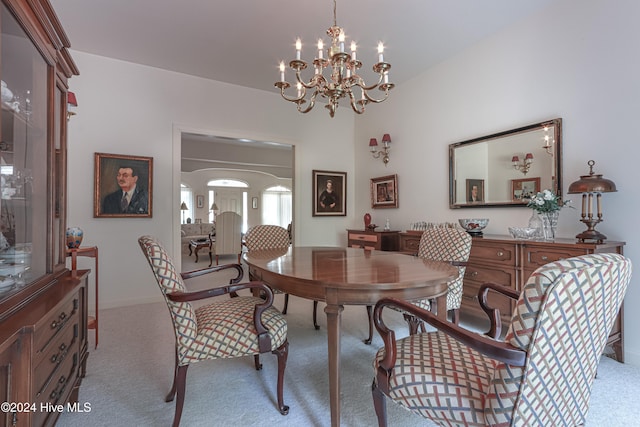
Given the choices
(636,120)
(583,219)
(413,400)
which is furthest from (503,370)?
(636,120)

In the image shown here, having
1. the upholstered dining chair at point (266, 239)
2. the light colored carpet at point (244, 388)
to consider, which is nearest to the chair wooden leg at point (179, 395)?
the light colored carpet at point (244, 388)

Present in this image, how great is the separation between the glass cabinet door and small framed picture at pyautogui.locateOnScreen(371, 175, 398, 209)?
12.4 feet

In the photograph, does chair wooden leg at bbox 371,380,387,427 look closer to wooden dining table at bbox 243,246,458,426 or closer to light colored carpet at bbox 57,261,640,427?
wooden dining table at bbox 243,246,458,426

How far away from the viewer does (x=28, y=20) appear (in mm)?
1295

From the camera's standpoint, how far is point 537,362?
0.90m

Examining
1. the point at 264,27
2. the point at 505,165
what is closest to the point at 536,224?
the point at 505,165

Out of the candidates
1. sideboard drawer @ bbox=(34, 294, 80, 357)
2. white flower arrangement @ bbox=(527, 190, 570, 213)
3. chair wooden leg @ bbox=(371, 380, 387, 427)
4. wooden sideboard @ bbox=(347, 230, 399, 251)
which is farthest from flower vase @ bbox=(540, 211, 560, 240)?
sideboard drawer @ bbox=(34, 294, 80, 357)

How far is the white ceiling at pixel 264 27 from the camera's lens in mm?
2656

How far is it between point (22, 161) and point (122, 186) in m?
2.39

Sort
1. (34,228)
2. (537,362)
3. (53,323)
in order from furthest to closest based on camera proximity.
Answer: (34,228) → (53,323) → (537,362)

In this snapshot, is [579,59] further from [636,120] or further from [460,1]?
[460,1]

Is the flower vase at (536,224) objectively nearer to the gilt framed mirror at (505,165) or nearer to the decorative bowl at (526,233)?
the decorative bowl at (526,233)

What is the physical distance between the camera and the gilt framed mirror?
8.86ft

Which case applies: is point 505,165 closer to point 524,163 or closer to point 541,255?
point 524,163
